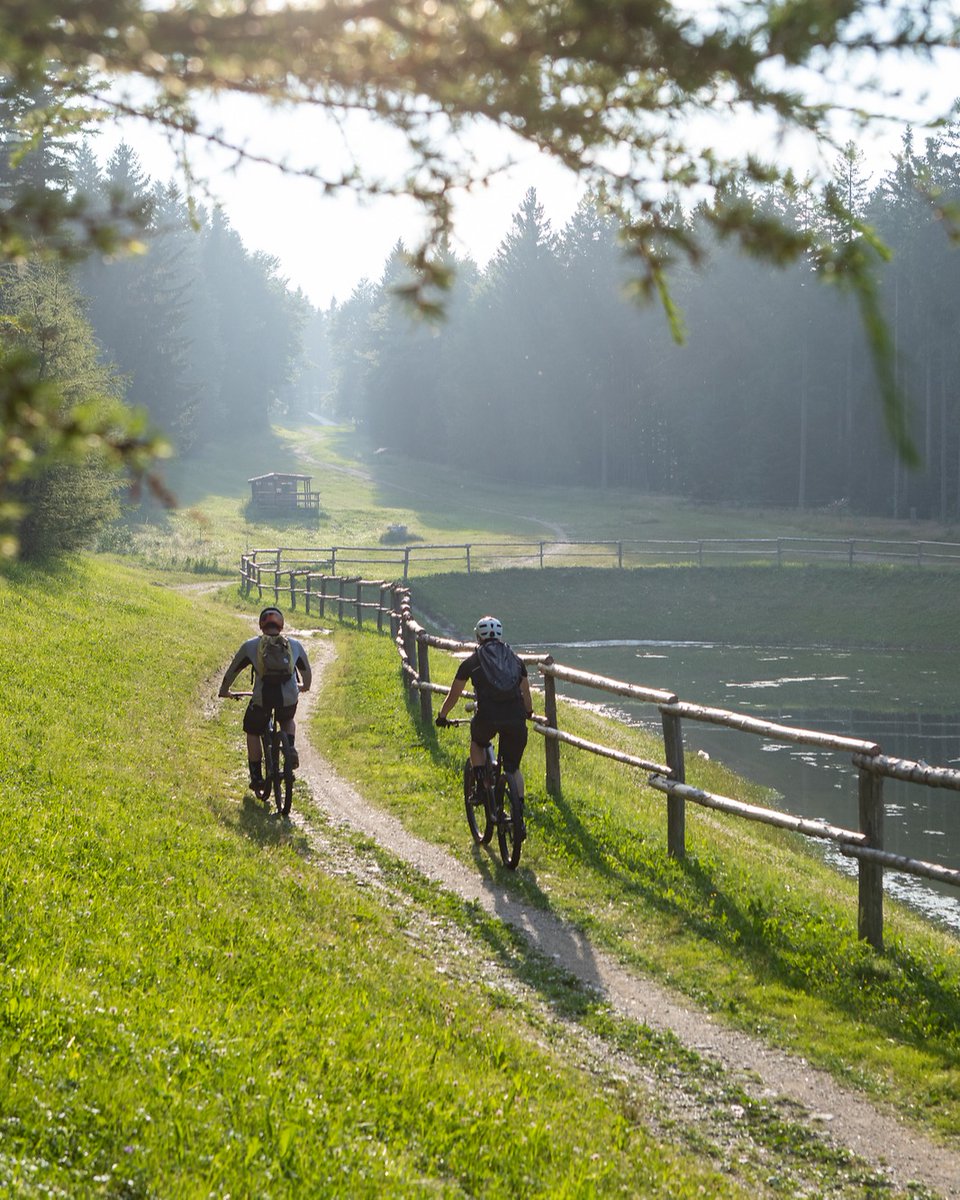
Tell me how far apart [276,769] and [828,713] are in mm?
16604

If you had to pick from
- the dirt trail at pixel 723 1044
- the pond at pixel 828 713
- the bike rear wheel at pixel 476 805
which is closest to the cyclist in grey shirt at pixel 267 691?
the dirt trail at pixel 723 1044

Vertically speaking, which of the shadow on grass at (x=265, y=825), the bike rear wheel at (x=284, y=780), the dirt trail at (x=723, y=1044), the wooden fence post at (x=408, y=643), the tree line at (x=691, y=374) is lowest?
the dirt trail at (x=723, y=1044)

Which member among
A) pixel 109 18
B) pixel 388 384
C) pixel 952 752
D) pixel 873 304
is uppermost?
pixel 388 384

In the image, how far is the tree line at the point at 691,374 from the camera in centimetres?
6038

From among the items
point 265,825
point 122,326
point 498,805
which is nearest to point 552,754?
point 498,805

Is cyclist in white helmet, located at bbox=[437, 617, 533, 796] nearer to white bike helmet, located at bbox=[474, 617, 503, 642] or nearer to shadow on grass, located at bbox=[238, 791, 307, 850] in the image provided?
white bike helmet, located at bbox=[474, 617, 503, 642]

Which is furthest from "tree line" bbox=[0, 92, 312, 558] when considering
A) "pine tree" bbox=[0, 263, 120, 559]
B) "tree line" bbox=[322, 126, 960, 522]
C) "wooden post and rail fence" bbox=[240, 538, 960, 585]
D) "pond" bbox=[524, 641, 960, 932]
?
"tree line" bbox=[322, 126, 960, 522]

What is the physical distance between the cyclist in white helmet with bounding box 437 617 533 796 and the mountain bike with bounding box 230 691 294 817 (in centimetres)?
232

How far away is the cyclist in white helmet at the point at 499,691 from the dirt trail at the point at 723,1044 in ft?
3.96

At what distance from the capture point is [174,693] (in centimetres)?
1859

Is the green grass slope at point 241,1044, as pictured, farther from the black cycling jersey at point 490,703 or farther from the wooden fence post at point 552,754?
the wooden fence post at point 552,754

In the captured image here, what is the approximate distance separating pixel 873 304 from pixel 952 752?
66.3 feet

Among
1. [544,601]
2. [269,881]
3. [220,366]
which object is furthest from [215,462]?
→ [269,881]

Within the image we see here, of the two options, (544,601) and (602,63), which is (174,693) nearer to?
(602,63)
